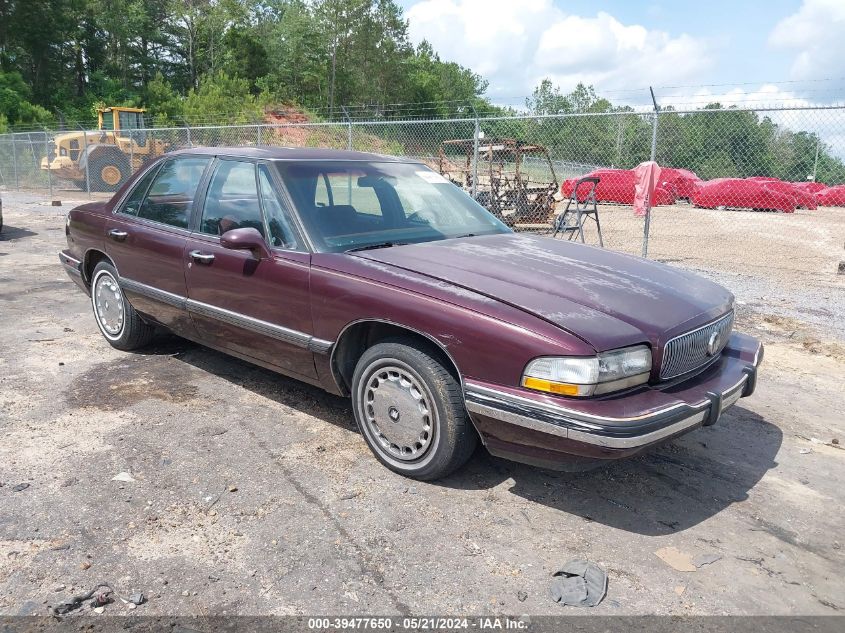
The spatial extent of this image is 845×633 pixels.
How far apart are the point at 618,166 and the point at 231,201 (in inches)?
466

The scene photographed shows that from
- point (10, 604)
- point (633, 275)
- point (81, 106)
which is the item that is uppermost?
point (81, 106)

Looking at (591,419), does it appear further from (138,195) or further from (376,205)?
(138,195)

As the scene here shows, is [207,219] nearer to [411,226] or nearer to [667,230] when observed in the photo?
[411,226]

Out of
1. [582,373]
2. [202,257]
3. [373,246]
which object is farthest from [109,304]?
[582,373]

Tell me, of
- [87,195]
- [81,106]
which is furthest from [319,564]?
[81,106]

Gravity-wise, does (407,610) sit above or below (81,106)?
below

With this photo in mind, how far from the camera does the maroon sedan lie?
2789 millimetres

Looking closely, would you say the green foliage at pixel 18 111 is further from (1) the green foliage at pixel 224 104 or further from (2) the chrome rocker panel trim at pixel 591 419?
(2) the chrome rocker panel trim at pixel 591 419

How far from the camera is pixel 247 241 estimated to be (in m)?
3.68

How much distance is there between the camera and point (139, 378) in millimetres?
4723

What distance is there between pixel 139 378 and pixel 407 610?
3.11m

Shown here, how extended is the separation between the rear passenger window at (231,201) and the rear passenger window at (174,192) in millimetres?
198

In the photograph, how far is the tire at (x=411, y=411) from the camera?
3082 mm

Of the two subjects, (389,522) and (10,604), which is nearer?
(10,604)
